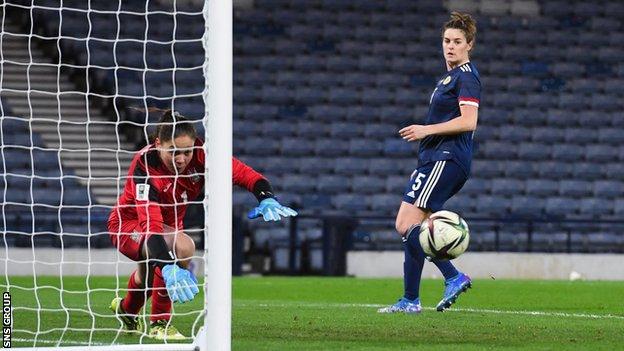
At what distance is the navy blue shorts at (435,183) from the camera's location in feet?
24.4

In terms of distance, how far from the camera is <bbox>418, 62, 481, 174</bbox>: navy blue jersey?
7.43 metres

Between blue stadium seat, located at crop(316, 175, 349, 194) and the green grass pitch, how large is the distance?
7.44 m

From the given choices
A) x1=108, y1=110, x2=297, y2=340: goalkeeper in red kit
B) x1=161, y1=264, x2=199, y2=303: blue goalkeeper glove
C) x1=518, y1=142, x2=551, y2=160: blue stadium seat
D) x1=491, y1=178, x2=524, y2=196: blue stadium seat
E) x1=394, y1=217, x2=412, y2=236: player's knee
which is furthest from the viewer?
x1=518, y1=142, x2=551, y2=160: blue stadium seat

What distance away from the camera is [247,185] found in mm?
5984

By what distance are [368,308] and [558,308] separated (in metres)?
1.39

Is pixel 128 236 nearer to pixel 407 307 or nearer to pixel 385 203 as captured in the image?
pixel 407 307

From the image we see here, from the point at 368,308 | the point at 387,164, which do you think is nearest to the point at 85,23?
the point at 387,164

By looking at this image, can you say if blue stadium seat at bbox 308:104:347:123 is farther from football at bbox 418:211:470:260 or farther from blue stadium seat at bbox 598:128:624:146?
football at bbox 418:211:470:260

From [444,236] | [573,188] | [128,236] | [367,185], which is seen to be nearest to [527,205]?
[573,188]

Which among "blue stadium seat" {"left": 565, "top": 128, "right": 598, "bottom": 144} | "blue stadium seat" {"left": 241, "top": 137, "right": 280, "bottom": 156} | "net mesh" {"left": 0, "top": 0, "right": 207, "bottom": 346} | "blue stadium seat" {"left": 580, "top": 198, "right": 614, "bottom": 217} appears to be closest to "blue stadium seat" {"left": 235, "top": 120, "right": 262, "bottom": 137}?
"blue stadium seat" {"left": 241, "top": 137, "right": 280, "bottom": 156}

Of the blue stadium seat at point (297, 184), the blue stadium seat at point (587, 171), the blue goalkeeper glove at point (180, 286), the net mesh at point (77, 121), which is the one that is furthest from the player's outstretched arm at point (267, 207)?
the blue stadium seat at point (587, 171)

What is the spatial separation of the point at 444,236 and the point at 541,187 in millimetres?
12384

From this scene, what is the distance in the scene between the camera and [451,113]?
750 centimetres

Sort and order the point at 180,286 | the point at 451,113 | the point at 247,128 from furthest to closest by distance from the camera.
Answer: the point at 247,128
the point at 451,113
the point at 180,286
